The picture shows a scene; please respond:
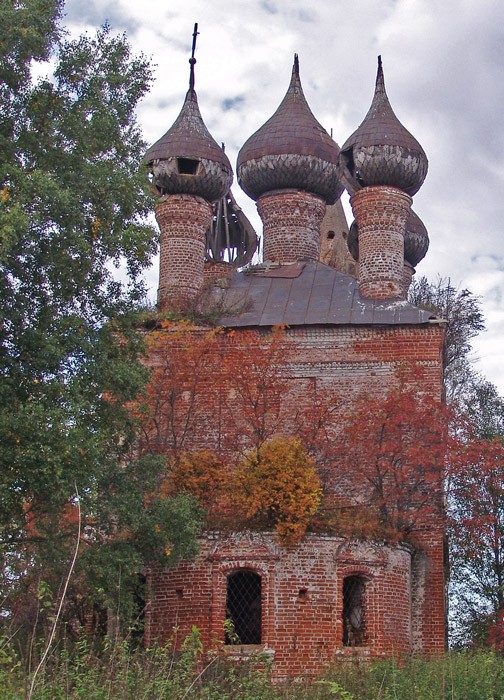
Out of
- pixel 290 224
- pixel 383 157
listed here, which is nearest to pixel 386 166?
pixel 383 157

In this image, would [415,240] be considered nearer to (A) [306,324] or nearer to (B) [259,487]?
(A) [306,324]

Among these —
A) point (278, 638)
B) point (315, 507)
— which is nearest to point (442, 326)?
point (315, 507)

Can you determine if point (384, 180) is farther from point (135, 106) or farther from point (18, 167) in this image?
point (18, 167)

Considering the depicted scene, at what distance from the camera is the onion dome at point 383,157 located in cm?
2175

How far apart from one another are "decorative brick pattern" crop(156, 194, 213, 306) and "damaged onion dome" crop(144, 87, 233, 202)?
8.9 inches

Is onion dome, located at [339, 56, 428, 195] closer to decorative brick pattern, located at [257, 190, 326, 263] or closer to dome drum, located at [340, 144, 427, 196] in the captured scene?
dome drum, located at [340, 144, 427, 196]

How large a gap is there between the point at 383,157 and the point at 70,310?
953 cm

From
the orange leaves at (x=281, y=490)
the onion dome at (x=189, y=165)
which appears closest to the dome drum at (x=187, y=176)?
the onion dome at (x=189, y=165)

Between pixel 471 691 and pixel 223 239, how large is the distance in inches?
613

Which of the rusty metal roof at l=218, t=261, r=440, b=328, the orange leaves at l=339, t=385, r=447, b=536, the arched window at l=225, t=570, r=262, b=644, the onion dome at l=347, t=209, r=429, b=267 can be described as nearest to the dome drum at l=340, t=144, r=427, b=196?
the rusty metal roof at l=218, t=261, r=440, b=328

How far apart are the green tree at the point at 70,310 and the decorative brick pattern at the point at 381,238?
7545 millimetres

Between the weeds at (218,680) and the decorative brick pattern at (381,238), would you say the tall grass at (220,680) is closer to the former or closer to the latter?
the weeds at (218,680)

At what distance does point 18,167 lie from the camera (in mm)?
13570

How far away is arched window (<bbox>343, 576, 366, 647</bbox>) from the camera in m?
16.9
